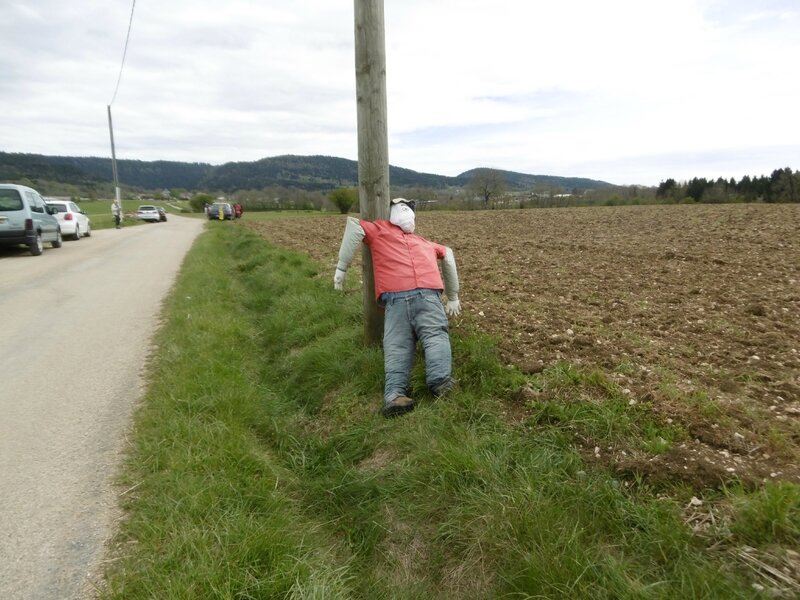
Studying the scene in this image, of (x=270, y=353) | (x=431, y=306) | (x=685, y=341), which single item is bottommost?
(x=270, y=353)

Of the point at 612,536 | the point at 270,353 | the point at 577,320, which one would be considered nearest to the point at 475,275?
the point at 577,320

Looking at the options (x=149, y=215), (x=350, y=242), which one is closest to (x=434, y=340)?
(x=350, y=242)

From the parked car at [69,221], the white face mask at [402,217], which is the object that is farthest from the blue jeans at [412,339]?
the parked car at [69,221]

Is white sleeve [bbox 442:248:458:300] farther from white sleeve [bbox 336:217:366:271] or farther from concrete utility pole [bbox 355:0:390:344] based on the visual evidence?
white sleeve [bbox 336:217:366:271]

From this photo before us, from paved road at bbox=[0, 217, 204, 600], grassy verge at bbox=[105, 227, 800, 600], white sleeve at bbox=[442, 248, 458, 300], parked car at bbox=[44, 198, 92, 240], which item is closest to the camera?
grassy verge at bbox=[105, 227, 800, 600]

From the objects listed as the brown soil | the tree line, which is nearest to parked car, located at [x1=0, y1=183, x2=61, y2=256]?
the brown soil

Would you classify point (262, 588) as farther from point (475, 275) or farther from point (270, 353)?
point (475, 275)

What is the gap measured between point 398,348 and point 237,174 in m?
147

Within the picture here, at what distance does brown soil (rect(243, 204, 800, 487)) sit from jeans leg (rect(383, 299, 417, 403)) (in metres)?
0.87

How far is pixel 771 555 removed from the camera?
191 centimetres

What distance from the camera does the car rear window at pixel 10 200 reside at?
12312 mm

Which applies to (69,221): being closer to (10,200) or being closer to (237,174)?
(10,200)

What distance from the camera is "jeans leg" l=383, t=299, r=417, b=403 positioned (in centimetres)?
379

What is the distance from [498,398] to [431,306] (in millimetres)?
925
